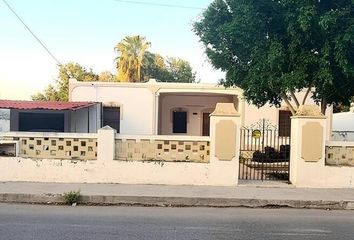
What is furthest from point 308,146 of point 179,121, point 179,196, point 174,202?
point 179,121

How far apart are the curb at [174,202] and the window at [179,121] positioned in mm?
19669

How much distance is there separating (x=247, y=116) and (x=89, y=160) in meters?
15.3

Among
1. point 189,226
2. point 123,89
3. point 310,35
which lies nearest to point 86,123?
point 123,89

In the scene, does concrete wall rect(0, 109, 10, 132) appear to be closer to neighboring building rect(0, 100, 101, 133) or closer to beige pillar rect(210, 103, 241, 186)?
neighboring building rect(0, 100, 101, 133)

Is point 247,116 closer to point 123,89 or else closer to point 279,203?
point 123,89

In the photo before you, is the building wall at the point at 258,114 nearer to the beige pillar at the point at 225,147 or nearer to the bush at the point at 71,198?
the beige pillar at the point at 225,147

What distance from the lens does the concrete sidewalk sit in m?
10.4

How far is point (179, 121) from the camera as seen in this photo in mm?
30266

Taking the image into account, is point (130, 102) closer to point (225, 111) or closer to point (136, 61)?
point (225, 111)

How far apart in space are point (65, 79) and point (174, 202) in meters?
38.8

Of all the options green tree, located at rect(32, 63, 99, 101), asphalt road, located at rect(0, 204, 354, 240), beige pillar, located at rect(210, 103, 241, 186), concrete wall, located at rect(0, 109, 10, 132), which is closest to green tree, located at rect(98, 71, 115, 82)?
green tree, located at rect(32, 63, 99, 101)

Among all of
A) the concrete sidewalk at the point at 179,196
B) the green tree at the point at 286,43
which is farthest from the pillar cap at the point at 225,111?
the green tree at the point at 286,43

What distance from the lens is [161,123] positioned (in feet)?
99.1

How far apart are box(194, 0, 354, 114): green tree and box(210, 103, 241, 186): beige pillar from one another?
2692 millimetres
